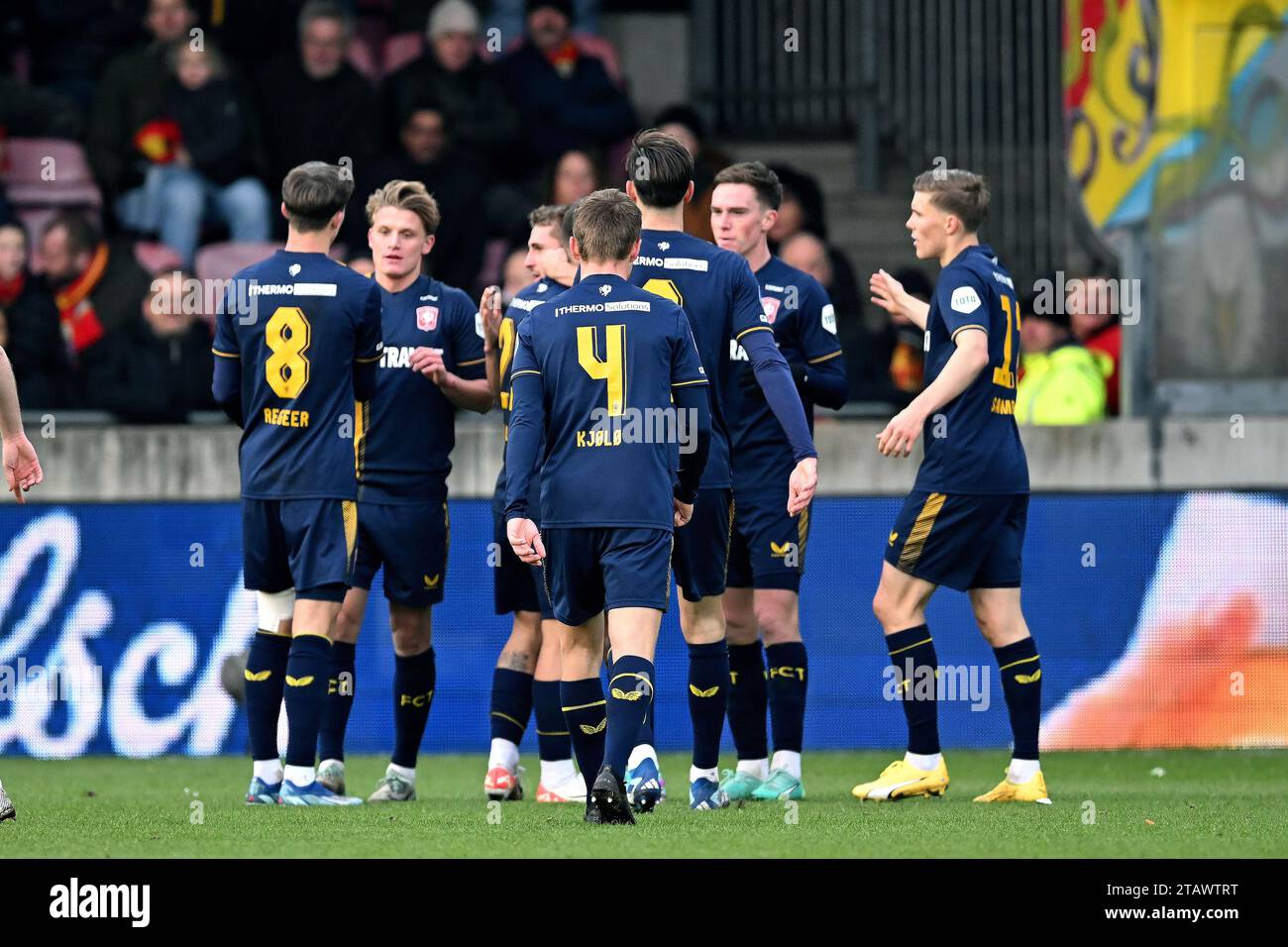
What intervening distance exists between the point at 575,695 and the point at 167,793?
2.55 meters

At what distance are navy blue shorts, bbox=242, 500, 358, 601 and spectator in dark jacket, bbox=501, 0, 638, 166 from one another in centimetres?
642

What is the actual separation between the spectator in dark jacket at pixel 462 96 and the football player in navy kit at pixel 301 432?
574 centimetres

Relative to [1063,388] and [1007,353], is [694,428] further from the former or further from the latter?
[1063,388]

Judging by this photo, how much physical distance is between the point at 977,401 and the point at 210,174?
6.76 meters

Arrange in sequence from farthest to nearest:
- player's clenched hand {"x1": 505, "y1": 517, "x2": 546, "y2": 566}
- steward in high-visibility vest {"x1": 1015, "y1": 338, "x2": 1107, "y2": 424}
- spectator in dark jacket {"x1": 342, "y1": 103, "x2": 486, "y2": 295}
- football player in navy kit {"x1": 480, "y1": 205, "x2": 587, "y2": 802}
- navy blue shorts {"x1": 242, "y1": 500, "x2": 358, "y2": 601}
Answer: spectator in dark jacket {"x1": 342, "y1": 103, "x2": 486, "y2": 295} < steward in high-visibility vest {"x1": 1015, "y1": 338, "x2": 1107, "y2": 424} < football player in navy kit {"x1": 480, "y1": 205, "x2": 587, "y2": 802} < navy blue shorts {"x1": 242, "y1": 500, "x2": 358, "y2": 601} < player's clenched hand {"x1": 505, "y1": 517, "x2": 546, "y2": 566}

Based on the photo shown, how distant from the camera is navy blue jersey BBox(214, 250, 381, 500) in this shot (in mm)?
7641

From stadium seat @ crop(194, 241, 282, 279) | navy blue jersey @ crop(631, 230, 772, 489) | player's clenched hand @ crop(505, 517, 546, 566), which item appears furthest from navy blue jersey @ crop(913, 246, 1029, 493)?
stadium seat @ crop(194, 241, 282, 279)

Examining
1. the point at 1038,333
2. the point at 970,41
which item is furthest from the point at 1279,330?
the point at 970,41

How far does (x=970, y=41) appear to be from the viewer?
14.7m

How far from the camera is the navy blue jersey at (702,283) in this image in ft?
24.4

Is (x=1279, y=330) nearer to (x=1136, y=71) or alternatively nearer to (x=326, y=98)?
(x=1136, y=71)

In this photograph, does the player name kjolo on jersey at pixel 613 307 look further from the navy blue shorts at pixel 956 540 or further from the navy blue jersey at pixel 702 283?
the navy blue shorts at pixel 956 540

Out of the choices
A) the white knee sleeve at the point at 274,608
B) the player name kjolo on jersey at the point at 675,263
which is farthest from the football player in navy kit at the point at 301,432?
the player name kjolo on jersey at the point at 675,263

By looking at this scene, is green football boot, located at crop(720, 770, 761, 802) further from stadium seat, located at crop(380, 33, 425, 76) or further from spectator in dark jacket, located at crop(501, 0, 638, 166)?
stadium seat, located at crop(380, 33, 425, 76)
